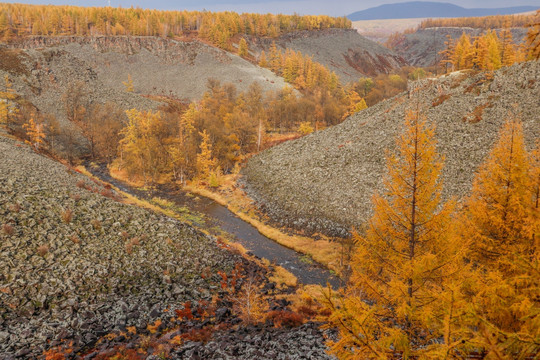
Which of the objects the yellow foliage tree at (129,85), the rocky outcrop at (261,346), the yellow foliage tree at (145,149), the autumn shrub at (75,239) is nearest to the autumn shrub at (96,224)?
the autumn shrub at (75,239)

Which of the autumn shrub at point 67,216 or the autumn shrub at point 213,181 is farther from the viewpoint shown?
the autumn shrub at point 213,181

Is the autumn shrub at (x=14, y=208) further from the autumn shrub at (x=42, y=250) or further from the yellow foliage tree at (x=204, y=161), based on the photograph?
the yellow foliage tree at (x=204, y=161)

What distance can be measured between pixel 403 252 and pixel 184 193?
49503mm

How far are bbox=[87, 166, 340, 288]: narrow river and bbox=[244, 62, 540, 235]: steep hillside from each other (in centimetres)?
577

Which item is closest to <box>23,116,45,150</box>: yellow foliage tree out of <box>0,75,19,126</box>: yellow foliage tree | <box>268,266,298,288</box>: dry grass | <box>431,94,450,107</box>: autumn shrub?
<box>0,75,19,126</box>: yellow foliage tree

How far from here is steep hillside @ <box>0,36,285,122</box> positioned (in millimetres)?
110500

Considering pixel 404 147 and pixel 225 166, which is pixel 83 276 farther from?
pixel 225 166

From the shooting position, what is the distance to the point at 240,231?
4538 centimetres

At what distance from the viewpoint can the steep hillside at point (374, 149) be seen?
43719mm

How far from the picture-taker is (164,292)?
84.7ft

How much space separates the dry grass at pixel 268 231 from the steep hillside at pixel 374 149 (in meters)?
2.63

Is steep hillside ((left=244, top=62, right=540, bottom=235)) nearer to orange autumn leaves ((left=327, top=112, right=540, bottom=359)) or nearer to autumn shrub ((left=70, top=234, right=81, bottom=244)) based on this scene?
orange autumn leaves ((left=327, top=112, right=540, bottom=359))

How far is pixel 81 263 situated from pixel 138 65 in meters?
151

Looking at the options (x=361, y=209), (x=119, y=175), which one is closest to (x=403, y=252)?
(x=361, y=209)
